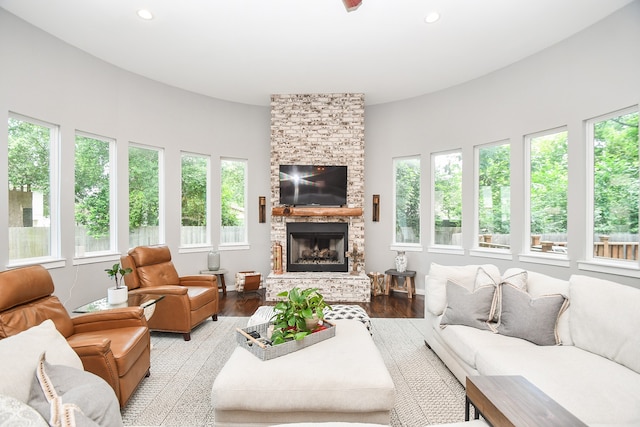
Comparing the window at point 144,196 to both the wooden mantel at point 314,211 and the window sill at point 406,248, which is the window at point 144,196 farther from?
the window sill at point 406,248

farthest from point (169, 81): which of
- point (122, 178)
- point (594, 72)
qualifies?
point (594, 72)

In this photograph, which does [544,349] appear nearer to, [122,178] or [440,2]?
[440,2]

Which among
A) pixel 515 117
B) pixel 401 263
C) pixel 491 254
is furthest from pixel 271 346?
pixel 515 117

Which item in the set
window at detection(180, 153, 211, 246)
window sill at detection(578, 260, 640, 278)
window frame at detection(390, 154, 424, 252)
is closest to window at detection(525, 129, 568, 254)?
window sill at detection(578, 260, 640, 278)

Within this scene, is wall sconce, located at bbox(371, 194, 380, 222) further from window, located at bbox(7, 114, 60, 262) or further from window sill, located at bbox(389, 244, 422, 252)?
window, located at bbox(7, 114, 60, 262)

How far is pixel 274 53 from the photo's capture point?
3875mm

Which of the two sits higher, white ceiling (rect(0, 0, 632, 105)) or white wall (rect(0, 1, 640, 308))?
white ceiling (rect(0, 0, 632, 105))

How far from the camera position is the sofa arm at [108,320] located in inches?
92.1

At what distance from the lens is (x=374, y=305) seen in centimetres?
462

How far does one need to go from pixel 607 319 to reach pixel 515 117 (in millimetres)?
3155

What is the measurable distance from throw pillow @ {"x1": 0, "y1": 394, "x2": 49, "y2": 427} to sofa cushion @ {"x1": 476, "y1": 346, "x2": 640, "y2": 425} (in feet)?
6.97

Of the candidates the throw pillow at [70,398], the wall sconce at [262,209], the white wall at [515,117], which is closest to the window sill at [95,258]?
the wall sconce at [262,209]

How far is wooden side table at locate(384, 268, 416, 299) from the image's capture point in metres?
5.02

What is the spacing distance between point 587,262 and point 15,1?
6.43 m
